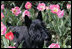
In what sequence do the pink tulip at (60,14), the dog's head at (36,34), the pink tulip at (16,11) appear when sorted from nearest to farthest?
1. the dog's head at (36,34)
2. the pink tulip at (60,14)
3. the pink tulip at (16,11)

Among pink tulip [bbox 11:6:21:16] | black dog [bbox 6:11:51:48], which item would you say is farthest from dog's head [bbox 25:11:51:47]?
pink tulip [bbox 11:6:21:16]

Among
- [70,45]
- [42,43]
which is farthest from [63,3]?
[42,43]

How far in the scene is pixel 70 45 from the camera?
300cm

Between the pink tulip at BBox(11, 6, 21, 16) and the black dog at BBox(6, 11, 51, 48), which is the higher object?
the pink tulip at BBox(11, 6, 21, 16)

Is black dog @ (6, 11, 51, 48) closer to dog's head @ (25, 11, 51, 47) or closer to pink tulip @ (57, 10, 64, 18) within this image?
dog's head @ (25, 11, 51, 47)

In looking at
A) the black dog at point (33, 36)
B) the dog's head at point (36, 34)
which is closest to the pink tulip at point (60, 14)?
the black dog at point (33, 36)

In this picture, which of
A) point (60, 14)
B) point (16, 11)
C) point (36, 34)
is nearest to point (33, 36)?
point (36, 34)

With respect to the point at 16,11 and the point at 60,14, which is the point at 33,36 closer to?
the point at 60,14

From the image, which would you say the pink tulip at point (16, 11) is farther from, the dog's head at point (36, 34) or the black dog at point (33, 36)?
the dog's head at point (36, 34)

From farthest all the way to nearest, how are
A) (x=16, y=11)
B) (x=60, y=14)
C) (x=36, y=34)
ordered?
1. (x=16, y=11)
2. (x=60, y=14)
3. (x=36, y=34)

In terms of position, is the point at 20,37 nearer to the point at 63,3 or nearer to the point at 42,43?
the point at 42,43

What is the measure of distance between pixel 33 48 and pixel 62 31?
655 millimetres

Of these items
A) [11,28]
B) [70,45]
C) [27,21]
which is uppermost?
[27,21]

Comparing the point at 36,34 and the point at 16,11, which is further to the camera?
the point at 16,11
